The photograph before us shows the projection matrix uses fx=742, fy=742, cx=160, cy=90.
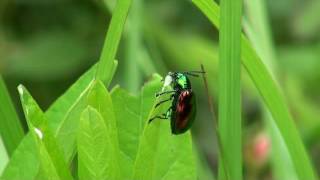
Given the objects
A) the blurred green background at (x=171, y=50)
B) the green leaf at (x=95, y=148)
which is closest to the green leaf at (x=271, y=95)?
the green leaf at (x=95, y=148)

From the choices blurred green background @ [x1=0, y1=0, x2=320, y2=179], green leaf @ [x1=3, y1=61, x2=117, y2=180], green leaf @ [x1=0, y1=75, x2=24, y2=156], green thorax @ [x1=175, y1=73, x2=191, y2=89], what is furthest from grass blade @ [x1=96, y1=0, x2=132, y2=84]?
blurred green background @ [x1=0, y1=0, x2=320, y2=179]

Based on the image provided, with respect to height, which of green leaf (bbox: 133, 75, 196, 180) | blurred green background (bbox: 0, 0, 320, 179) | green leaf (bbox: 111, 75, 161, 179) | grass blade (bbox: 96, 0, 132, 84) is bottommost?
green leaf (bbox: 133, 75, 196, 180)

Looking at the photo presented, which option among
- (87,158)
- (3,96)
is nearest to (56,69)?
(3,96)

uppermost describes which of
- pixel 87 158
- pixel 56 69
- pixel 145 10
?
pixel 145 10

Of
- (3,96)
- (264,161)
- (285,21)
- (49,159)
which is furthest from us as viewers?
(285,21)

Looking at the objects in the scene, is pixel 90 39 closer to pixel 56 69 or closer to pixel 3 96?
pixel 56 69

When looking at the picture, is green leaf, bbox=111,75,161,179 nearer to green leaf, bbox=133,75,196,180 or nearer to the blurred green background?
green leaf, bbox=133,75,196,180
